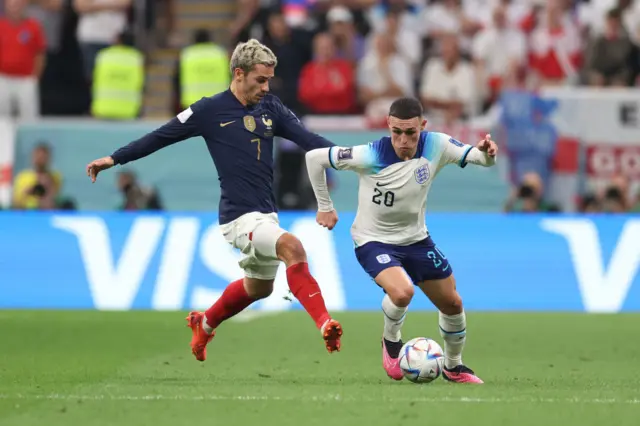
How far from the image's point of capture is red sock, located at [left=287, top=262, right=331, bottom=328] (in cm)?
898

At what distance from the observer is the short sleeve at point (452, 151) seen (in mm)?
9258

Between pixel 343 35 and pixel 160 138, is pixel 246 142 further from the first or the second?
pixel 343 35

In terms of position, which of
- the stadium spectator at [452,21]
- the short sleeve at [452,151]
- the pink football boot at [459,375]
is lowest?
the pink football boot at [459,375]

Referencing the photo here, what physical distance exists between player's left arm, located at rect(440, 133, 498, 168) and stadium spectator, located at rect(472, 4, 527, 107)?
9.57m

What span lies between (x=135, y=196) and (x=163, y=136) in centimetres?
782

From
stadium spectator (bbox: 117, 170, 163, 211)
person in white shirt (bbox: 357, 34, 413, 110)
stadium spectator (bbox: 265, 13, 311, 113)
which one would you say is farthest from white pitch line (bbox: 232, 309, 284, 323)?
person in white shirt (bbox: 357, 34, 413, 110)

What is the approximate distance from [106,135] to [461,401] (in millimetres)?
10854

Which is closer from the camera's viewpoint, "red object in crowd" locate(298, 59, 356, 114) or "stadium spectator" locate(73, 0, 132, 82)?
"red object in crowd" locate(298, 59, 356, 114)

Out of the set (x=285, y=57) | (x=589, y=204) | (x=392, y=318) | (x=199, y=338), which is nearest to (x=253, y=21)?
(x=285, y=57)

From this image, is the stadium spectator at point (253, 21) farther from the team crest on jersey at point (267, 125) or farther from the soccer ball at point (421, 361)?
the soccer ball at point (421, 361)

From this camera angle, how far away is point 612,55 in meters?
18.5

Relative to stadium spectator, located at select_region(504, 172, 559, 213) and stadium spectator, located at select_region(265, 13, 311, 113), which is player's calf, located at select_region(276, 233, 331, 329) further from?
stadium spectator, located at select_region(265, 13, 311, 113)

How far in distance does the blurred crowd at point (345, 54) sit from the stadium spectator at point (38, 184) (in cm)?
6

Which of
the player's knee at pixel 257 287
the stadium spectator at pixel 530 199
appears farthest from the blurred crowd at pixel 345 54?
the player's knee at pixel 257 287
